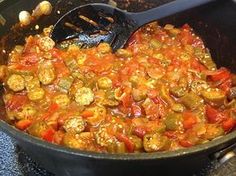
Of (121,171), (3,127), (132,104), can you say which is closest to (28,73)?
(132,104)

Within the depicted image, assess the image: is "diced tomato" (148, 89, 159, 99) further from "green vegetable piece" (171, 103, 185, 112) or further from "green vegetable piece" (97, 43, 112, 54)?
"green vegetable piece" (97, 43, 112, 54)

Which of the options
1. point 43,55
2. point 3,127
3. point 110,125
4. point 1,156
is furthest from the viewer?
point 43,55

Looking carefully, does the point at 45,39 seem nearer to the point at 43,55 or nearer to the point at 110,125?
the point at 43,55

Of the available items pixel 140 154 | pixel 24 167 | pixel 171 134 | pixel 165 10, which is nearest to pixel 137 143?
pixel 171 134

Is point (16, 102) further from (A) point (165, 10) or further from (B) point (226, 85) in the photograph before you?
(B) point (226, 85)

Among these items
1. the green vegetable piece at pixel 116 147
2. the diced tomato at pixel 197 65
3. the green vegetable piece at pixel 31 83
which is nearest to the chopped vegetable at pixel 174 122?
the green vegetable piece at pixel 116 147
